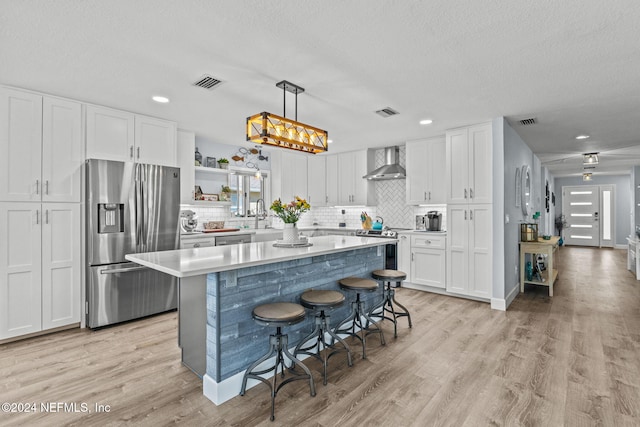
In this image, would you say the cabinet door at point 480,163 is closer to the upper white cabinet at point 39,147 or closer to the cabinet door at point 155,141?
the cabinet door at point 155,141

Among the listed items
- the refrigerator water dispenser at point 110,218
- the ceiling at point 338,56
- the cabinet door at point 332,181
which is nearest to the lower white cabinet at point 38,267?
the refrigerator water dispenser at point 110,218

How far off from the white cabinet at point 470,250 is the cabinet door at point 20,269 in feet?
16.3

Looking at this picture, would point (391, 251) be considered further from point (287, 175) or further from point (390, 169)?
point (287, 175)

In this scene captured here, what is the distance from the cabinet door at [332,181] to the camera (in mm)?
6395

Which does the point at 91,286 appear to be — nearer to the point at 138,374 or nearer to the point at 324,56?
the point at 138,374

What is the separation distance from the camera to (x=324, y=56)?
2.52 meters

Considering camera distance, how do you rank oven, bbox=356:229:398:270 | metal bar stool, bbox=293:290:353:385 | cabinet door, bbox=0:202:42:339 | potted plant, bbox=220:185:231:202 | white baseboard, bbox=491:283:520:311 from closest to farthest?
metal bar stool, bbox=293:290:353:385, cabinet door, bbox=0:202:42:339, white baseboard, bbox=491:283:520:311, oven, bbox=356:229:398:270, potted plant, bbox=220:185:231:202

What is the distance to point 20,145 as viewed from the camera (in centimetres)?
Result: 318

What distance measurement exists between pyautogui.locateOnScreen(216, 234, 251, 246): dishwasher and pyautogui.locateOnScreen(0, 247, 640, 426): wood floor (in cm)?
125

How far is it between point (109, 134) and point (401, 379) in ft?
13.0

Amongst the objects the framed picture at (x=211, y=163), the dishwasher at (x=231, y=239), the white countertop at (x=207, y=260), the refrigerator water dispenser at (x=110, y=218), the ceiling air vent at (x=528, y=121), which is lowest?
the dishwasher at (x=231, y=239)

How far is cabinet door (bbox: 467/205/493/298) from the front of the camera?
4.31m

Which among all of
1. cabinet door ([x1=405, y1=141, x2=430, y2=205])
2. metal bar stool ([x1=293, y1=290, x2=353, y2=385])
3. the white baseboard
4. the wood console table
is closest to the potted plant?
cabinet door ([x1=405, y1=141, x2=430, y2=205])

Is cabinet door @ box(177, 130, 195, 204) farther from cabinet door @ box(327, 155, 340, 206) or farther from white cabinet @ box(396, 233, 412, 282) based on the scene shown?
white cabinet @ box(396, 233, 412, 282)
